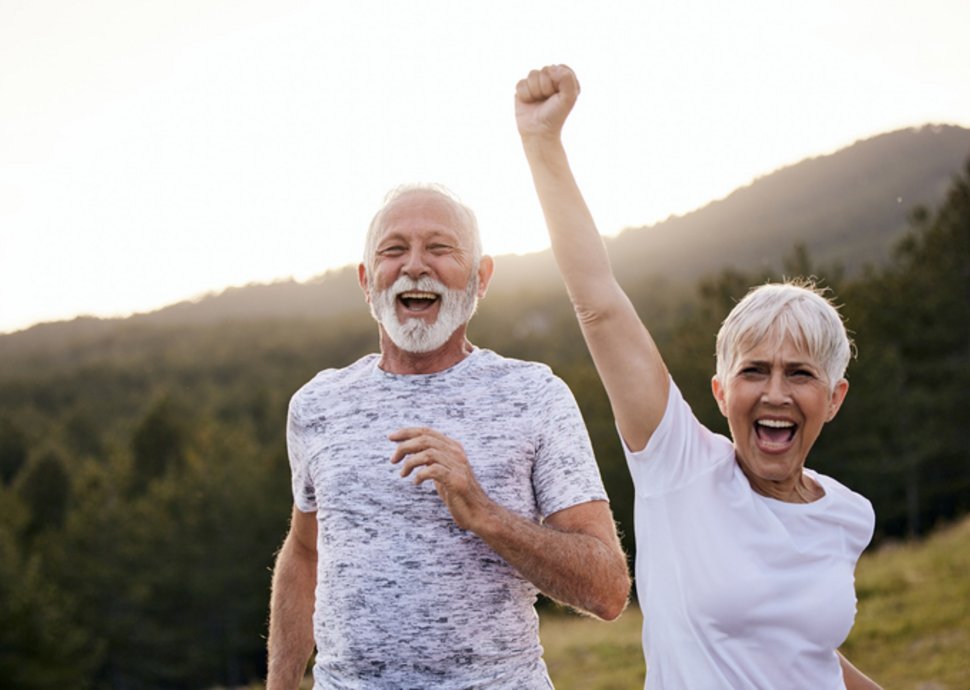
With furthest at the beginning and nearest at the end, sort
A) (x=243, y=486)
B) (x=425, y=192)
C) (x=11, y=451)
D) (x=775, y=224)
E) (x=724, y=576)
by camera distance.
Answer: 1. (x=775, y=224)
2. (x=11, y=451)
3. (x=243, y=486)
4. (x=425, y=192)
5. (x=724, y=576)

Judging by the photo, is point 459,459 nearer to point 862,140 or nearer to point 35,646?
point 35,646

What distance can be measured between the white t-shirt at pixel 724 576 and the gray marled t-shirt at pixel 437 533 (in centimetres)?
49

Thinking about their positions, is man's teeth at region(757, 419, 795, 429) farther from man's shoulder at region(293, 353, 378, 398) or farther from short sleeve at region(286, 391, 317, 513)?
short sleeve at region(286, 391, 317, 513)

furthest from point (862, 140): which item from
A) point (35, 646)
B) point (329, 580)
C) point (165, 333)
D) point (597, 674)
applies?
point (329, 580)

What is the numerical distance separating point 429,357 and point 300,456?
1.67 ft

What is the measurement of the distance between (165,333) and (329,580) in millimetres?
151186

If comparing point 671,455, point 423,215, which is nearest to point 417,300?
point 423,215

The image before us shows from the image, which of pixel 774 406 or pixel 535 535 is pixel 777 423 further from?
pixel 535 535

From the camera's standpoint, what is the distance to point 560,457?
8.70 feet

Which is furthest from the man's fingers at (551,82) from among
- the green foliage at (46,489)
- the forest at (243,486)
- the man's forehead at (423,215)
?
the green foliage at (46,489)

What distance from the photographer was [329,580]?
274cm

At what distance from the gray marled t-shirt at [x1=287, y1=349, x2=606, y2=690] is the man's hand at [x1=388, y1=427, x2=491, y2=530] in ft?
0.85

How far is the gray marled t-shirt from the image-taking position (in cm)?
257

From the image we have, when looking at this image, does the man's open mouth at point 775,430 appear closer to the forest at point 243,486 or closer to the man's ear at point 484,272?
the man's ear at point 484,272
